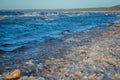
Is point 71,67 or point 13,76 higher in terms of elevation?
point 13,76

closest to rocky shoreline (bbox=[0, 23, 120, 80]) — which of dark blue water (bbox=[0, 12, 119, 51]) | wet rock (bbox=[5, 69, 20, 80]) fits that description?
wet rock (bbox=[5, 69, 20, 80])

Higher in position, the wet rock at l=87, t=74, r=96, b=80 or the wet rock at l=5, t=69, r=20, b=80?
the wet rock at l=5, t=69, r=20, b=80

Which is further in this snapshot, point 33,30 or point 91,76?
point 33,30

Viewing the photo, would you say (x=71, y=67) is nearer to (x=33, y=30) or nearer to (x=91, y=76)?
(x=91, y=76)

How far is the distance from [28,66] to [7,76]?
5.49 feet

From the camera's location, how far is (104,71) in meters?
8.30

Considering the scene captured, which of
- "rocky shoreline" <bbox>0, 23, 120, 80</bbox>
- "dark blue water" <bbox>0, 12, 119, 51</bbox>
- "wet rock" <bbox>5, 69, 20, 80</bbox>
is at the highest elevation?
"wet rock" <bbox>5, 69, 20, 80</bbox>

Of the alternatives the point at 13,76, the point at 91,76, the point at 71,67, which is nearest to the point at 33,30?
the point at 71,67

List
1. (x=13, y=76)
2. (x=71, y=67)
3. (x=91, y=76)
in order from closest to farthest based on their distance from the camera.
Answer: (x=13, y=76) → (x=91, y=76) → (x=71, y=67)

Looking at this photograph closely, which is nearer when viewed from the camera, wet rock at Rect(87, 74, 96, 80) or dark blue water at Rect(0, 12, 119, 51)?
wet rock at Rect(87, 74, 96, 80)

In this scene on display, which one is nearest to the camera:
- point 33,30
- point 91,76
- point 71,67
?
point 91,76

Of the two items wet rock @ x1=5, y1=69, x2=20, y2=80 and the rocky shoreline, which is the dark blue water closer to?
the rocky shoreline

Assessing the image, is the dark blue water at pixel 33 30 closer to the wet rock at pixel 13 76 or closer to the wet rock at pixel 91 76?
the wet rock at pixel 13 76

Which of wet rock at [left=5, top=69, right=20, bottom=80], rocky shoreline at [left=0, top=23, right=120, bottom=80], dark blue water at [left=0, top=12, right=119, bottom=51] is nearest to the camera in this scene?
wet rock at [left=5, top=69, right=20, bottom=80]
